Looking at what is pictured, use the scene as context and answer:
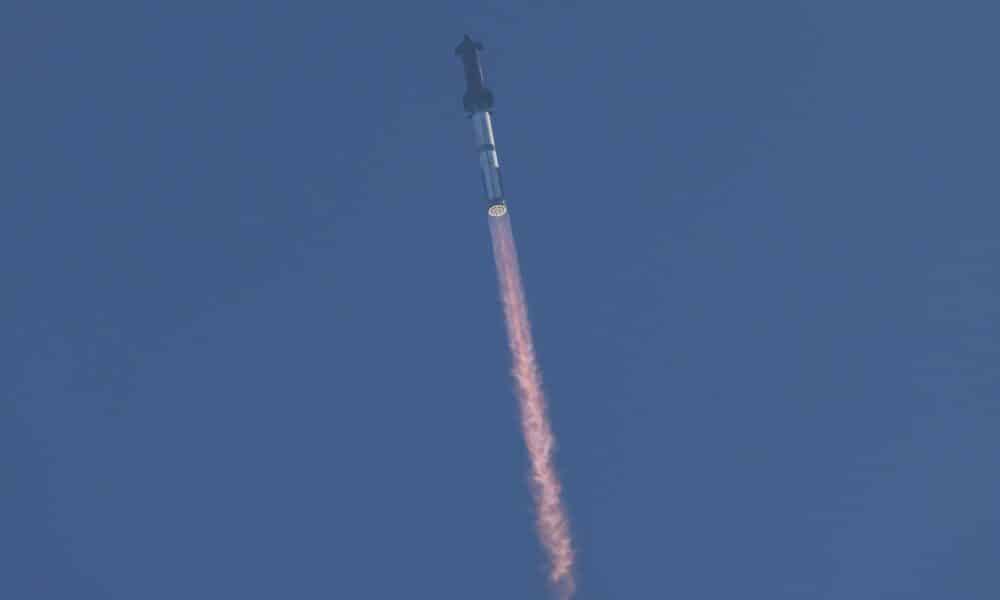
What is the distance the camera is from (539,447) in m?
145

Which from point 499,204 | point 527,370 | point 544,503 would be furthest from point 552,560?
point 499,204

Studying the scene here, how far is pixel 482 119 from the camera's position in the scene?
436 ft

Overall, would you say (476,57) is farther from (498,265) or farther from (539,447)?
(539,447)

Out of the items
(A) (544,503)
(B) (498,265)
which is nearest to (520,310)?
(B) (498,265)

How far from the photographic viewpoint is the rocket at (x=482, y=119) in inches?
5207

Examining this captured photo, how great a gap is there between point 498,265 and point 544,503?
683 inches

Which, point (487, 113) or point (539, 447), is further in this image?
point (539, 447)

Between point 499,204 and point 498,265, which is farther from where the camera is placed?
point 498,265

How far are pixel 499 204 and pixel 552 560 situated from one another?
26574 millimetres

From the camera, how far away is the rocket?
132 m

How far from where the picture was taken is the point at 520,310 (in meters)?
145

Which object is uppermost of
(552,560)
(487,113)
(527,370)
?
(487,113)

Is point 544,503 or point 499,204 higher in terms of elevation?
point 499,204

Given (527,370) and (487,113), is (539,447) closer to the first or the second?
(527,370)
